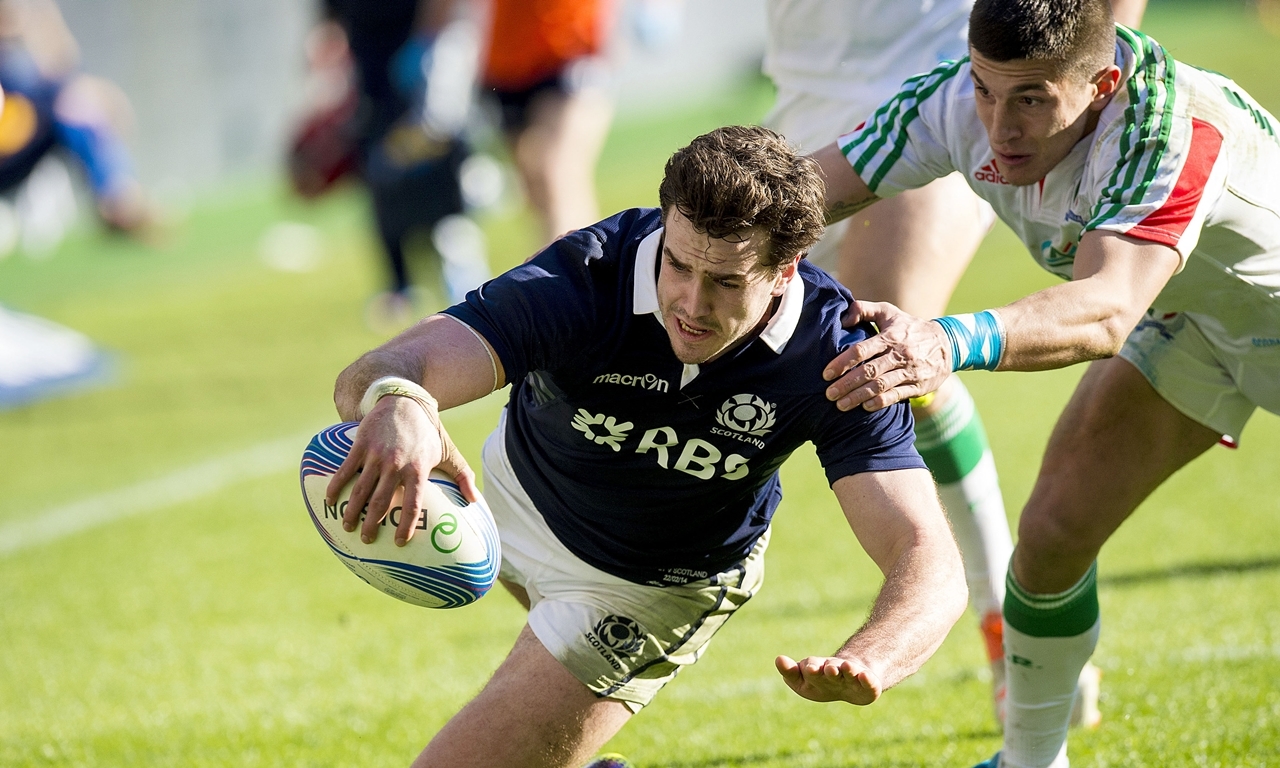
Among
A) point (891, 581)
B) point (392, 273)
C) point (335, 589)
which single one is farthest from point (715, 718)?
point (392, 273)

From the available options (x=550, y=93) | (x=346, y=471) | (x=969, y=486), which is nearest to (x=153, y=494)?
(x=550, y=93)

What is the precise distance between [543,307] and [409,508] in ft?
1.90

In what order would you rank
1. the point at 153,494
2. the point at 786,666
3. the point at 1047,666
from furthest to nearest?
1. the point at 153,494
2. the point at 1047,666
3. the point at 786,666

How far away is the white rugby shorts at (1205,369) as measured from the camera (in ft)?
11.7

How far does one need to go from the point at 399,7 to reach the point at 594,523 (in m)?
9.40

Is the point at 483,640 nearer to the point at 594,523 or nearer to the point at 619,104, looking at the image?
the point at 594,523

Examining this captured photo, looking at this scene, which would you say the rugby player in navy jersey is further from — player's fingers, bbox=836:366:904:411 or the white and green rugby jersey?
the white and green rugby jersey

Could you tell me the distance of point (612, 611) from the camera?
3.41 meters

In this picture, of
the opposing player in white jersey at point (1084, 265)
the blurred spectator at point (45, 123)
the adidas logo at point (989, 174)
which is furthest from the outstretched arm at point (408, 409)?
the blurred spectator at point (45, 123)

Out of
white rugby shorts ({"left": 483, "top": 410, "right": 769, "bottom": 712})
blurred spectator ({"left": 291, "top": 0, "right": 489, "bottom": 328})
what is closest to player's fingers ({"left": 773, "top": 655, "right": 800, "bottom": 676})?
white rugby shorts ({"left": 483, "top": 410, "right": 769, "bottom": 712})

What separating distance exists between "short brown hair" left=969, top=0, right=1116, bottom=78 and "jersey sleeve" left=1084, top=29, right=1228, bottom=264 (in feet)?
0.41

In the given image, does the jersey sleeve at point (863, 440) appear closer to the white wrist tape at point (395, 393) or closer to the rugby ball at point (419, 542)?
the rugby ball at point (419, 542)

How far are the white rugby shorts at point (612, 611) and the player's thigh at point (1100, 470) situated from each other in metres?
0.78

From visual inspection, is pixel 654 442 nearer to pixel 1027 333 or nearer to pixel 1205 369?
pixel 1027 333
